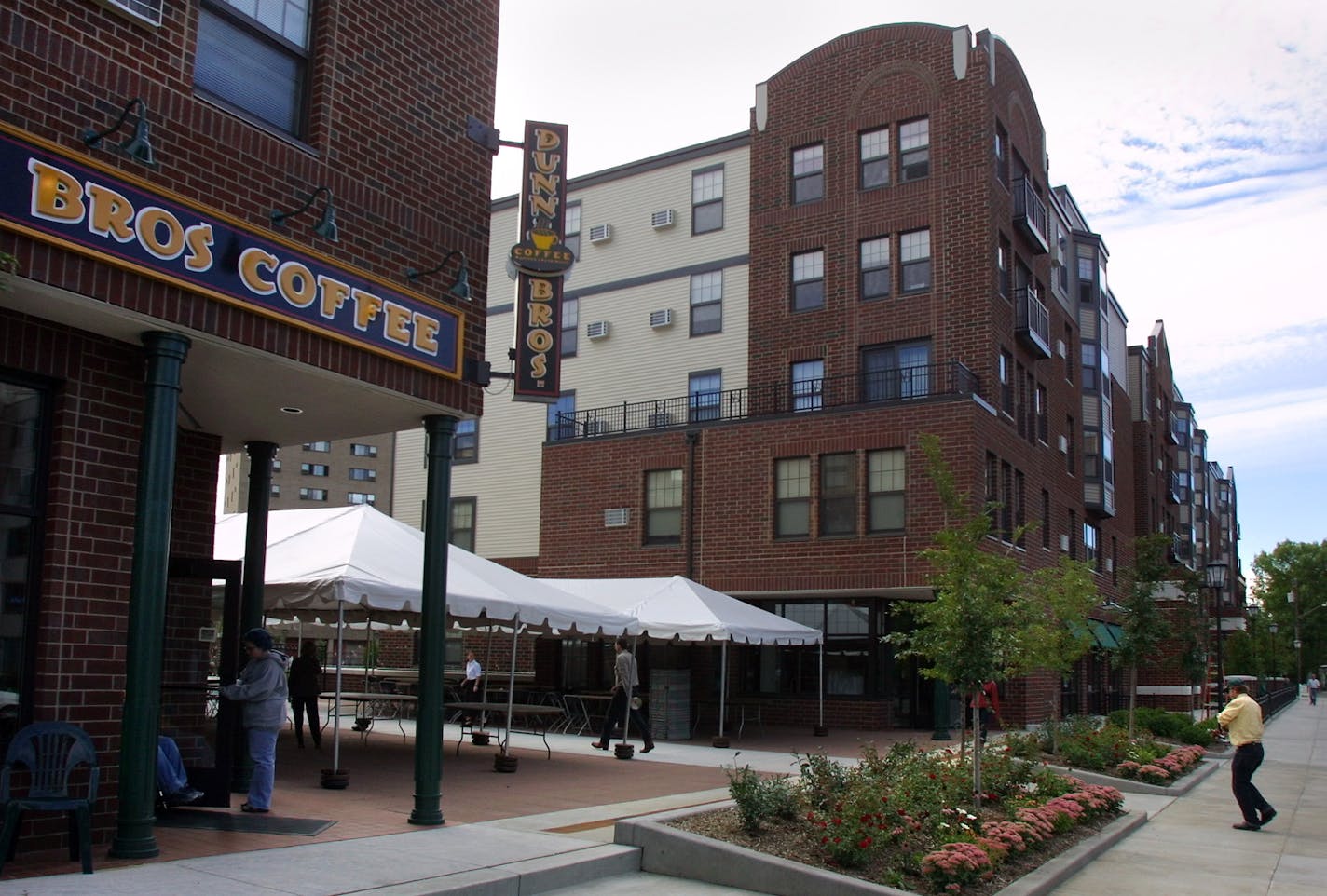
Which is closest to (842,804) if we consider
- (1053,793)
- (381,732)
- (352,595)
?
(1053,793)

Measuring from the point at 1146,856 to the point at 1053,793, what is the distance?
153 centimetres

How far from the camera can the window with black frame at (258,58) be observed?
930cm

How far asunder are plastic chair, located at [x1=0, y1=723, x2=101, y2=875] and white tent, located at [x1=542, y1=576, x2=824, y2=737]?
11.8 m

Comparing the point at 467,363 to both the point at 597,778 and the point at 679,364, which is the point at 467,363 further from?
the point at 679,364

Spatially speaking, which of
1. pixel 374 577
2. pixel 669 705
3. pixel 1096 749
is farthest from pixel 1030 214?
pixel 374 577

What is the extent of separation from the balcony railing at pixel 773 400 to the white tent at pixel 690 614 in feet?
19.8

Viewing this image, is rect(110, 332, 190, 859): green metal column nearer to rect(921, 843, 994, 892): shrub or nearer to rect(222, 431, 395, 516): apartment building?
rect(921, 843, 994, 892): shrub

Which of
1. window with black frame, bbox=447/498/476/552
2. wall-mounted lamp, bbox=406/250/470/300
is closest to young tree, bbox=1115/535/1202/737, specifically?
wall-mounted lamp, bbox=406/250/470/300

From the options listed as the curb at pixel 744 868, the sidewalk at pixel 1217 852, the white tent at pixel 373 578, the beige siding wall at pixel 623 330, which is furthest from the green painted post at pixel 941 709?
the curb at pixel 744 868

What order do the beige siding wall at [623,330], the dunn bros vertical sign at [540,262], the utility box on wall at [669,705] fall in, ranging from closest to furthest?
the dunn bros vertical sign at [540,262]
the utility box on wall at [669,705]
the beige siding wall at [623,330]

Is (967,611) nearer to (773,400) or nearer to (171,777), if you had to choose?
(171,777)

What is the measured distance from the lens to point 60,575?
8242mm

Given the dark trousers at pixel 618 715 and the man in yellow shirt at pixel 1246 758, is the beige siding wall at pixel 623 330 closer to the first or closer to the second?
the dark trousers at pixel 618 715

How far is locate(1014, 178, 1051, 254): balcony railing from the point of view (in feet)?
95.6
